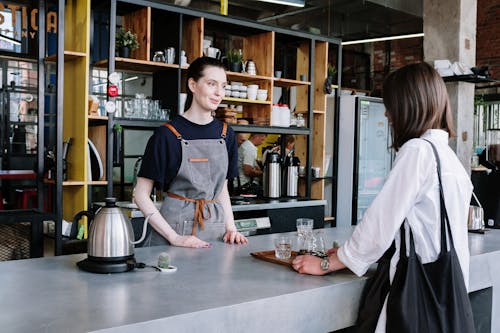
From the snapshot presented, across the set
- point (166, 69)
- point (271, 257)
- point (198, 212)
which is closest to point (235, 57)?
point (166, 69)

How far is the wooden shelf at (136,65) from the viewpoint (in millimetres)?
4305

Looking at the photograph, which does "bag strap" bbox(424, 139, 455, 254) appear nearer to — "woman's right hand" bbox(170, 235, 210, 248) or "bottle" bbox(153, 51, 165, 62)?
"woman's right hand" bbox(170, 235, 210, 248)

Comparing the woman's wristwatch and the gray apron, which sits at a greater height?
the gray apron

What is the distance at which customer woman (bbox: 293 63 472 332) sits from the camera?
5.20ft

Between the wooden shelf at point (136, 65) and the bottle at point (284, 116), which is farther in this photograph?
the bottle at point (284, 116)

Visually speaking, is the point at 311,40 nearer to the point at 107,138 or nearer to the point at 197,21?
the point at 197,21

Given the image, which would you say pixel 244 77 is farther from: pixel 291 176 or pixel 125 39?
pixel 125 39

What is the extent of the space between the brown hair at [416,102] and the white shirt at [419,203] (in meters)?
0.04

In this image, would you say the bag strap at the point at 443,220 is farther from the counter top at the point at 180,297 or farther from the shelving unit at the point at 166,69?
the shelving unit at the point at 166,69

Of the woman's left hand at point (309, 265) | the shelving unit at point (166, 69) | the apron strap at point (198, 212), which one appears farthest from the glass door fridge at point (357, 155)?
the woman's left hand at point (309, 265)

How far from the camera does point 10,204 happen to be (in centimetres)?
809

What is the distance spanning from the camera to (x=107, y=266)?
175 centimetres

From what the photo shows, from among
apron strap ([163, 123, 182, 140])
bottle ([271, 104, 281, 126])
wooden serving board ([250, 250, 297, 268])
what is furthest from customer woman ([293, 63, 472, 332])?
bottle ([271, 104, 281, 126])

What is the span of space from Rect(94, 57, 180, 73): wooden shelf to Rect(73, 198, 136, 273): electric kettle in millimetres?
2672
